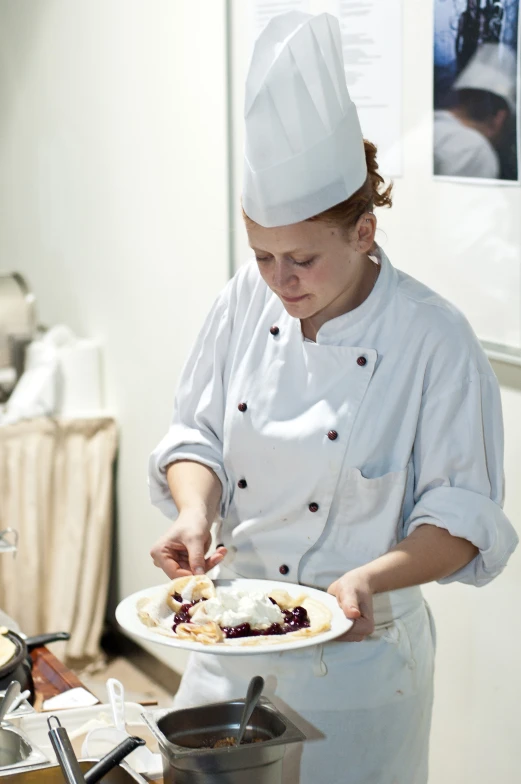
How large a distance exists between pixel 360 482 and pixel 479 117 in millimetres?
878

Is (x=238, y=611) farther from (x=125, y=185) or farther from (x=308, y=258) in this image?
(x=125, y=185)

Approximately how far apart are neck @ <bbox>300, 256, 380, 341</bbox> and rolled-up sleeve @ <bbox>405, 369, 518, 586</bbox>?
189 mm

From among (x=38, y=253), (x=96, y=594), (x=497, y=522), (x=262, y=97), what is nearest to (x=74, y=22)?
(x=38, y=253)

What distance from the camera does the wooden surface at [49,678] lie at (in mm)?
1723

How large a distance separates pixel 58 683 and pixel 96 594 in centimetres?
199

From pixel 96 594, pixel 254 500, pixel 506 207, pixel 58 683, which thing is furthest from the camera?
pixel 96 594

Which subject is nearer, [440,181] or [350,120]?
[350,120]

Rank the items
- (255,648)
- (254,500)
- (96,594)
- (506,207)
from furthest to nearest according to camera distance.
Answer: (96,594)
(506,207)
(254,500)
(255,648)

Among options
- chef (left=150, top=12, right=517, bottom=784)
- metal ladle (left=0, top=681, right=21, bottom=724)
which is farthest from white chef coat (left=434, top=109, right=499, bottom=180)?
metal ladle (left=0, top=681, right=21, bottom=724)

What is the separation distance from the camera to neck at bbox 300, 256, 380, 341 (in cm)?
155

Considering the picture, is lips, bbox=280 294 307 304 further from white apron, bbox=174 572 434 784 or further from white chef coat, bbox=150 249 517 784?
white apron, bbox=174 572 434 784

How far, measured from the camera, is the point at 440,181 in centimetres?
216

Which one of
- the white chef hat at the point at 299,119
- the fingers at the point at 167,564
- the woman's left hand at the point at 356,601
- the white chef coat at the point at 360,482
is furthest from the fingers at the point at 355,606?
the white chef hat at the point at 299,119

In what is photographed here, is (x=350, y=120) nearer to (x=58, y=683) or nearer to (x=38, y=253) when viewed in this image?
(x=58, y=683)
